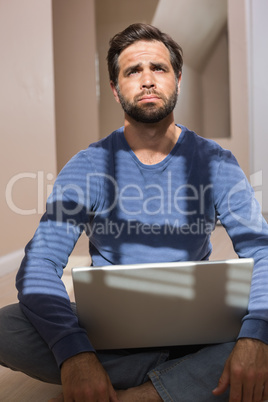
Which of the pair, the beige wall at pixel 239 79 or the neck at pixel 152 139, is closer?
the neck at pixel 152 139

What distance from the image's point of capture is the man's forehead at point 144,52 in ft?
5.22

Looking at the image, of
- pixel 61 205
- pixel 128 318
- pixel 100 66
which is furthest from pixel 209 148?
pixel 100 66

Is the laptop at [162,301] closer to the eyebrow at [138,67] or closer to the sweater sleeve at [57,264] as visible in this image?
the sweater sleeve at [57,264]

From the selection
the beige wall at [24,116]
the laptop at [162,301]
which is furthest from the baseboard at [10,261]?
the laptop at [162,301]

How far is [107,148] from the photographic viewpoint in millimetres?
1564

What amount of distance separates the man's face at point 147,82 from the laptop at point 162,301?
60cm

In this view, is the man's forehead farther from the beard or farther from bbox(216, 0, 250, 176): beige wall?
bbox(216, 0, 250, 176): beige wall

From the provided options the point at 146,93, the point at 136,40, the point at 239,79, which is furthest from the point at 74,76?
the point at 146,93

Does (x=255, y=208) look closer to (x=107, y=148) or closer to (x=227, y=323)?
(x=227, y=323)

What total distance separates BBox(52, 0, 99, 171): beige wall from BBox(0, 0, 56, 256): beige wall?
163 cm

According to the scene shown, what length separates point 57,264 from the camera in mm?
1356

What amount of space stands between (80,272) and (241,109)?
386 centimetres

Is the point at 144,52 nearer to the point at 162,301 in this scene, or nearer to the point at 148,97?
the point at 148,97

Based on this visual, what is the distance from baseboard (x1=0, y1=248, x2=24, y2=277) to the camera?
304 centimetres
